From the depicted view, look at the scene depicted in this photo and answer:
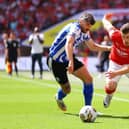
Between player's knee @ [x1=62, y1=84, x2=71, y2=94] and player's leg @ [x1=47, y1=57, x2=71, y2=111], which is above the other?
player's leg @ [x1=47, y1=57, x2=71, y2=111]

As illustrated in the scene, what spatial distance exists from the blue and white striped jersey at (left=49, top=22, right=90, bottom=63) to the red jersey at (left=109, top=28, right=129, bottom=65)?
0.54 metres

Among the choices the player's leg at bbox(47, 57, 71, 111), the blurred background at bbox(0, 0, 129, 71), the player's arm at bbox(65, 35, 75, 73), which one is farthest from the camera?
the blurred background at bbox(0, 0, 129, 71)

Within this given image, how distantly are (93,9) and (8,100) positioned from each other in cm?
2536

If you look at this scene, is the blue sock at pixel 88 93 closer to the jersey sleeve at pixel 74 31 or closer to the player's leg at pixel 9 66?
the jersey sleeve at pixel 74 31

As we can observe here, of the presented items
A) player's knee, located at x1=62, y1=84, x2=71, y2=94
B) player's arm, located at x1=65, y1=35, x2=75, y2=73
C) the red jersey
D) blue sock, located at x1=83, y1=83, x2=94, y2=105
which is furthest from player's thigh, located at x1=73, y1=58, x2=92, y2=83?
the red jersey

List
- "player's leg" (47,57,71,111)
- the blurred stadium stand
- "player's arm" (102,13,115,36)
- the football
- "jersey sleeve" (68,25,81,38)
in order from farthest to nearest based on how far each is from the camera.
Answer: the blurred stadium stand
"player's leg" (47,57,71,111)
"player's arm" (102,13,115,36)
"jersey sleeve" (68,25,81,38)
the football

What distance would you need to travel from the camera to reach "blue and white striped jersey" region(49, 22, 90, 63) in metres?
11.3

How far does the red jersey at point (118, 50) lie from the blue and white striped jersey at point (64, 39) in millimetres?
543

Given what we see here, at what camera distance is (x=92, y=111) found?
417 inches

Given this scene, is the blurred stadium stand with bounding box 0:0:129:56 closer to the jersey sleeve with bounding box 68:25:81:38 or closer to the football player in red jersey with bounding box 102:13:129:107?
the football player in red jersey with bounding box 102:13:129:107

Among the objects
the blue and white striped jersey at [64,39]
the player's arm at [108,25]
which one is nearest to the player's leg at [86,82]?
the blue and white striped jersey at [64,39]

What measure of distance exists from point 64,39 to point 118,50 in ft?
3.87

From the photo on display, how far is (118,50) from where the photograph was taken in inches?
476

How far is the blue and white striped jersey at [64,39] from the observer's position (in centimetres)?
1127
